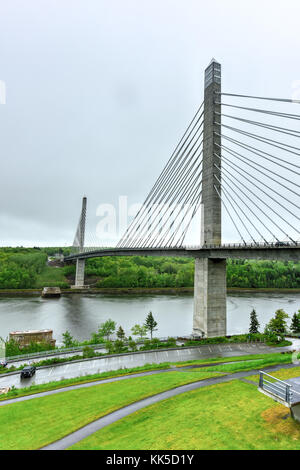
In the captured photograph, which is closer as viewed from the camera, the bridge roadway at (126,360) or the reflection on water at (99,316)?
the bridge roadway at (126,360)

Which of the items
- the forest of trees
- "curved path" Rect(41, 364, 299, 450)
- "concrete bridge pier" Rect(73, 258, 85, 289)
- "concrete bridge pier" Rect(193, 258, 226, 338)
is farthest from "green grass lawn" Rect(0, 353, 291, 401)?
"concrete bridge pier" Rect(73, 258, 85, 289)

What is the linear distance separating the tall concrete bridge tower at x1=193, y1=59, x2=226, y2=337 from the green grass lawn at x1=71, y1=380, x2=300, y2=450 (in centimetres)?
1593

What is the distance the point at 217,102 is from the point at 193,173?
745cm

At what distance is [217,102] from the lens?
27297 millimetres

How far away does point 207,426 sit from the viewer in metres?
7.19

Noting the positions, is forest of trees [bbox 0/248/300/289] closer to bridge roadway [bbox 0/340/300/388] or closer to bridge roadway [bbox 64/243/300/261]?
bridge roadway [bbox 64/243/300/261]

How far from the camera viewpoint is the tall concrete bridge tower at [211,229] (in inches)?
1014

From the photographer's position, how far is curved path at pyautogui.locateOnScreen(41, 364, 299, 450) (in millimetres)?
7983

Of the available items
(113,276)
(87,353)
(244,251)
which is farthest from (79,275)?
(244,251)

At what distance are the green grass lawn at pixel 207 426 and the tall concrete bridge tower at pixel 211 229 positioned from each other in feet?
52.2

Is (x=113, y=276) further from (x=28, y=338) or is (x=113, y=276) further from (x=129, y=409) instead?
(x=129, y=409)

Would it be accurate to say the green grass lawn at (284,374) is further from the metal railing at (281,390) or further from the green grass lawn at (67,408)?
the metal railing at (281,390)

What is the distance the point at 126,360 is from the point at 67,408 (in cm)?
870

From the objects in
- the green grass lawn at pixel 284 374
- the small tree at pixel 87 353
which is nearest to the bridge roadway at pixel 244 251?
the green grass lawn at pixel 284 374
